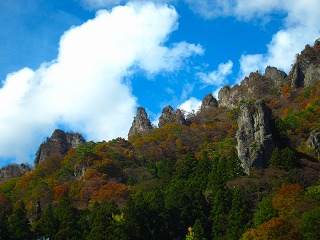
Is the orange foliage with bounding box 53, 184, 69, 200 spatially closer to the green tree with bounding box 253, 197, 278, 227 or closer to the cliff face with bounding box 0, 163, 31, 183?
the green tree with bounding box 253, 197, 278, 227

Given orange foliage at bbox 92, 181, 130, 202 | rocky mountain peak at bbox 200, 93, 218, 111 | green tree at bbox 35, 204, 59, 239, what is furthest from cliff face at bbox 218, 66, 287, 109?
green tree at bbox 35, 204, 59, 239

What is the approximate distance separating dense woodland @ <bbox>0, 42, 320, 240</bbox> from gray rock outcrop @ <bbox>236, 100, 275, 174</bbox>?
4.43 feet

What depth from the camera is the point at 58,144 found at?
327 feet

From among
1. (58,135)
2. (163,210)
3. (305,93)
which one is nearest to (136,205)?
(163,210)

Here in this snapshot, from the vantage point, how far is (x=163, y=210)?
49156 mm

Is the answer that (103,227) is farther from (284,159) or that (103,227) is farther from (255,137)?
(255,137)

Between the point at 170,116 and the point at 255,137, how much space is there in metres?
47.5

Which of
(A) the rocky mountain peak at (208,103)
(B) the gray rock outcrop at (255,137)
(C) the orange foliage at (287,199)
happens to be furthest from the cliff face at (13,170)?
(C) the orange foliage at (287,199)

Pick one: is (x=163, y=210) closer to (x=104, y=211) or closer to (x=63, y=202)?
(x=104, y=211)

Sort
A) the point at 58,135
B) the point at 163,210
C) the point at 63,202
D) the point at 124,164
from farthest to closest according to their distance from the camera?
the point at 58,135 < the point at 124,164 < the point at 63,202 < the point at 163,210

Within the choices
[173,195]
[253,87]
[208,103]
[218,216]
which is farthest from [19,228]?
[208,103]

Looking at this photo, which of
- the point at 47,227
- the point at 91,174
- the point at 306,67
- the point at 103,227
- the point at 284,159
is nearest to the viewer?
the point at 103,227

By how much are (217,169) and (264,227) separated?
1754 centimetres

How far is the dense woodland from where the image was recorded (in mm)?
42562
